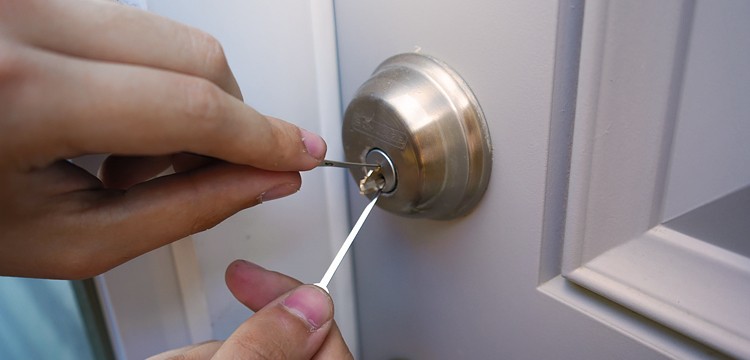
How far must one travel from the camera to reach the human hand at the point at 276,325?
0.27m

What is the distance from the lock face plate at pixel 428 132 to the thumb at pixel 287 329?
77 millimetres

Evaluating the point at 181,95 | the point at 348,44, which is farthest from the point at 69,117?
the point at 348,44

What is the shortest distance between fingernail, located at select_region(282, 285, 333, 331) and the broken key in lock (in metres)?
0.07

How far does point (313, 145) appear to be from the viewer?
0.29 m

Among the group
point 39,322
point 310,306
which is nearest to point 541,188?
point 310,306

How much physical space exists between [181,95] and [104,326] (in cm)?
25

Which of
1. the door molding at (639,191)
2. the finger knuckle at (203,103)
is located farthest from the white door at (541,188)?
the finger knuckle at (203,103)

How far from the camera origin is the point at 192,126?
8.6 inches

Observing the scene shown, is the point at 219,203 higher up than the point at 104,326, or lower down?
higher up

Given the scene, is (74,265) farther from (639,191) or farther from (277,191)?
(639,191)

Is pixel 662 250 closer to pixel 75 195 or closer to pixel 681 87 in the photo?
pixel 681 87

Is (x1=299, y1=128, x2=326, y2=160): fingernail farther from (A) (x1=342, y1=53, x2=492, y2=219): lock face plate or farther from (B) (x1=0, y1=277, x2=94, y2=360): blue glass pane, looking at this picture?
(B) (x1=0, y1=277, x2=94, y2=360): blue glass pane

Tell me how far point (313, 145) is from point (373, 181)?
5 centimetres

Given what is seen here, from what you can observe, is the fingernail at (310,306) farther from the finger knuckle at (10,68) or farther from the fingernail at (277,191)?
the finger knuckle at (10,68)
